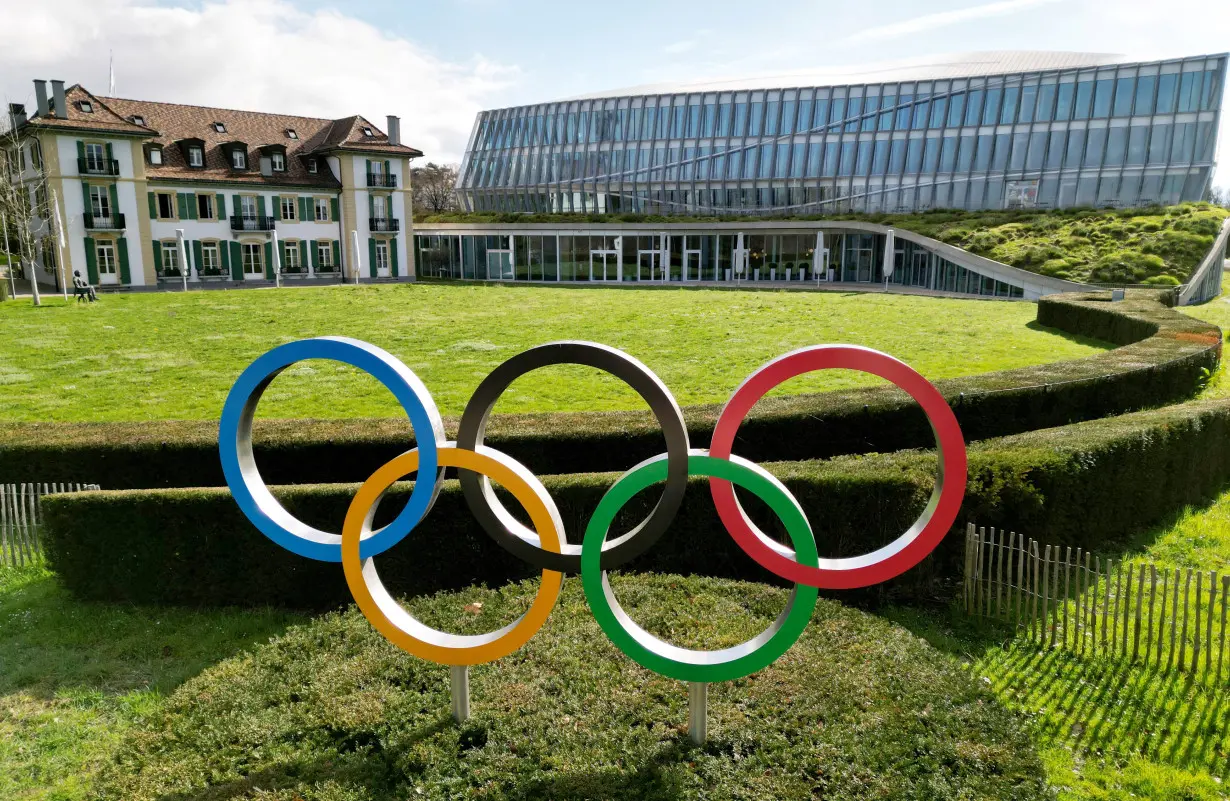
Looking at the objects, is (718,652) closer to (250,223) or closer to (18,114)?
(250,223)

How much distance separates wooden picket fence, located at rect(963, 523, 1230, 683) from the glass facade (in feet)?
134

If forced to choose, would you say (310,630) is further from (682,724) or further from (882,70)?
(882,70)

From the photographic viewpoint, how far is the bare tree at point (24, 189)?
1458 inches

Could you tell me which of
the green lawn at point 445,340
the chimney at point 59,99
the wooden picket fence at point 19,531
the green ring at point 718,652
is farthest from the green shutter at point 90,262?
the green ring at point 718,652

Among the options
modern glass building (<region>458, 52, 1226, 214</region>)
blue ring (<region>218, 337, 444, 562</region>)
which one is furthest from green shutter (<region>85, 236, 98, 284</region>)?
blue ring (<region>218, 337, 444, 562</region>)

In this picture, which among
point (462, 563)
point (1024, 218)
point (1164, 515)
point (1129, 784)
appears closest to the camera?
point (1129, 784)

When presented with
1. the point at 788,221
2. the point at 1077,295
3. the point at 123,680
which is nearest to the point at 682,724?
the point at 123,680

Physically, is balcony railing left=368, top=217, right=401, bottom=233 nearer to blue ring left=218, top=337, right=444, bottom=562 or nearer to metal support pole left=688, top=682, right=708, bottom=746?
blue ring left=218, top=337, right=444, bottom=562

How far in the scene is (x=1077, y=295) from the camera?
26359 mm

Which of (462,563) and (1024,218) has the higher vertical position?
(1024,218)

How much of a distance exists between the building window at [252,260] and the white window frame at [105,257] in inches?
254

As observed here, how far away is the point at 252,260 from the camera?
45.8 meters

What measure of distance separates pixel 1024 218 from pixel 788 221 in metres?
12.6

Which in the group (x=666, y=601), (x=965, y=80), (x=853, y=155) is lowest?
(x=666, y=601)
